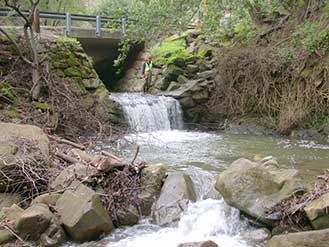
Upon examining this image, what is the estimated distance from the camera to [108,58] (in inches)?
765

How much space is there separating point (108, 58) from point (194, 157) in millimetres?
10903

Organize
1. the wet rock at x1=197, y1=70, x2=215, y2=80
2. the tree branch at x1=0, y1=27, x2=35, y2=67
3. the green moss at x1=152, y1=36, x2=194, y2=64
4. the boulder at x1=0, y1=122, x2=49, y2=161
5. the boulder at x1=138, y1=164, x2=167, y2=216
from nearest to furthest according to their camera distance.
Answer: the boulder at x1=138, y1=164, x2=167, y2=216 < the boulder at x1=0, y1=122, x2=49, y2=161 < the tree branch at x1=0, y1=27, x2=35, y2=67 < the wet rock at x1=197, y1=70, x2=215, y2=80 < the green moss at x1=152, y1=36, x2=194, y2=64

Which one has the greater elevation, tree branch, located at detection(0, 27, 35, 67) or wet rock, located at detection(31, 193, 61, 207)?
tree branch, located at detection(0, 27, 35, 67)

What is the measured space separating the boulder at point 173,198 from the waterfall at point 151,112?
20.7 ft

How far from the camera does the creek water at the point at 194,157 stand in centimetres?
568

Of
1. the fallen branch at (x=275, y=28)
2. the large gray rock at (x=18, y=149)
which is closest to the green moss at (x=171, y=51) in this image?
the fallen branch at (x=275, y=28)

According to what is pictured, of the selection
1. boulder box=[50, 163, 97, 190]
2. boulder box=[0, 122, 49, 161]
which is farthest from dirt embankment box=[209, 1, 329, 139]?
boulder box=[50, 163, 97, 190]

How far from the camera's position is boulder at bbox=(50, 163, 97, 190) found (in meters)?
6.15

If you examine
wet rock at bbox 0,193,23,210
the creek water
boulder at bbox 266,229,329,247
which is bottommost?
the creek water

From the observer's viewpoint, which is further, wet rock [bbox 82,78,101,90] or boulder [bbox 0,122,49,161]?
wet rock [bbox 82,78,101,90]

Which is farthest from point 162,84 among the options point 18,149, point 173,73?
point 18,149

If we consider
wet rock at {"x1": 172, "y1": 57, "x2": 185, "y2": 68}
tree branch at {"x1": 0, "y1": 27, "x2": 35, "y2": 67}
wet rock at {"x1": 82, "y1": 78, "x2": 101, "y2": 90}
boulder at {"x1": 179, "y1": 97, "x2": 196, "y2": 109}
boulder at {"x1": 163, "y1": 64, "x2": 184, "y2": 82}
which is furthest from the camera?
wet rock at {"x1": 172, "y1": 57, "x2": 185, "y2": 68}

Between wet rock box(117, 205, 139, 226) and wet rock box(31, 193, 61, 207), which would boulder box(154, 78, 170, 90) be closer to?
wet rock box(117, 205, 139, 226)

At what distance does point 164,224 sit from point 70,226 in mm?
1242
